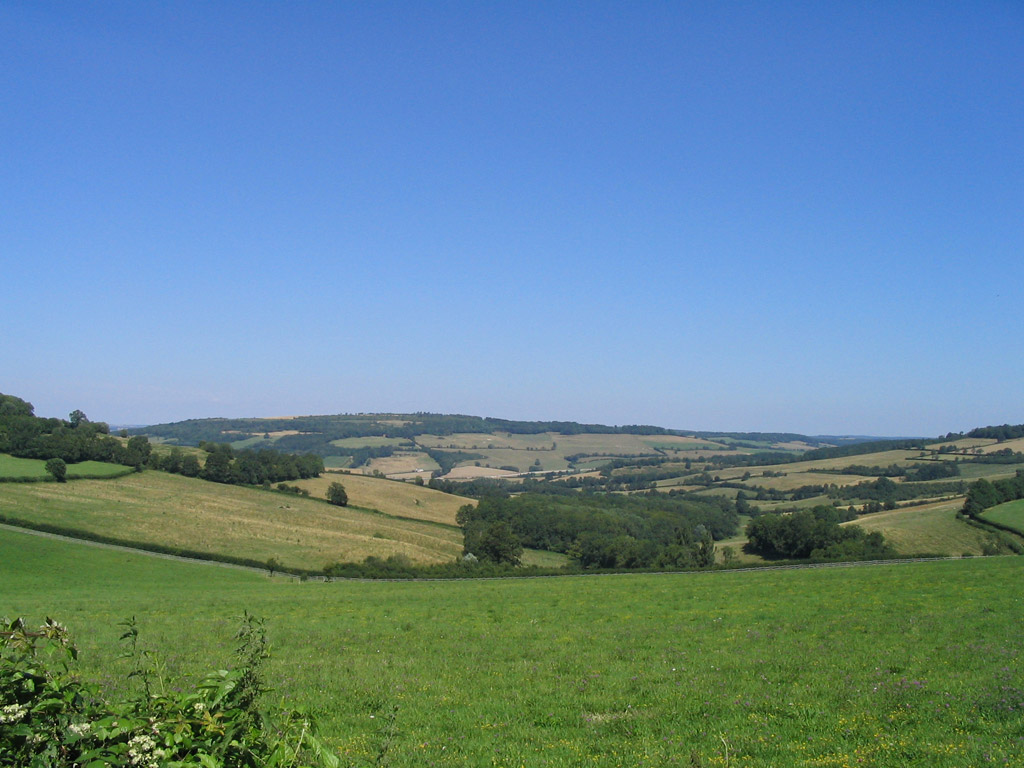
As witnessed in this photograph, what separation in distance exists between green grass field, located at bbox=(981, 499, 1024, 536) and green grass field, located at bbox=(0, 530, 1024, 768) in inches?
2206

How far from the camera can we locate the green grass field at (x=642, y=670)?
29.1 ft

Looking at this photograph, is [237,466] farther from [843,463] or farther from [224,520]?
[843,463]

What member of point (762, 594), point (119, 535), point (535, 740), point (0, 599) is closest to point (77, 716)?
point (535, 740)

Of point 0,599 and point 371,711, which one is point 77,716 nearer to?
point 371,711

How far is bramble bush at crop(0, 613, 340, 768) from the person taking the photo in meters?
3.77

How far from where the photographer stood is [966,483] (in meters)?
116

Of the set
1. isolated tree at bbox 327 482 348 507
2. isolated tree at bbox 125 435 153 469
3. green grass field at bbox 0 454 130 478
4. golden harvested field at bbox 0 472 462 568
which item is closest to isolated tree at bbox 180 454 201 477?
golden harvested field at bbox 0 472 462 568

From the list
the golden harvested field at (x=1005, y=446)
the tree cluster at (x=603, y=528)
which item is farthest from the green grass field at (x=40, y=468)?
the golden harvested field at (x=1005, y=446)

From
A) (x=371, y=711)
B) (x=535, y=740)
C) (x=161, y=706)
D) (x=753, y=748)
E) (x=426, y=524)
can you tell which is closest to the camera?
(x=161, y=706)

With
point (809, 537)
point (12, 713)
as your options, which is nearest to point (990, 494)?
point (809, 537)

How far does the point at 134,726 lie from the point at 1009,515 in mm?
97116

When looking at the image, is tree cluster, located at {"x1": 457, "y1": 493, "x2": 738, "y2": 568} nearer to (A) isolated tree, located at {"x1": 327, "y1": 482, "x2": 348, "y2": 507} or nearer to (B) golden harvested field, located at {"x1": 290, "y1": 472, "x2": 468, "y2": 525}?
(B) golden harvested field, located at {"x1": 290, "y1": 472, "x2": 468, "y2": 525}

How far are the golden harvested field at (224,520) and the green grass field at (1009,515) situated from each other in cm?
6376

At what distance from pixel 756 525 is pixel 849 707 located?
273 ft
